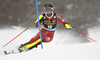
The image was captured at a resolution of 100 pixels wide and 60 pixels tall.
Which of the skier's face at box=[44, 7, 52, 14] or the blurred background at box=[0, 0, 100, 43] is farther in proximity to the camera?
the blurred background at box=[0, 0, 100, 43]

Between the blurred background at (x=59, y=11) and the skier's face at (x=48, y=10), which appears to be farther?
the blurred background at (x=59, y=11)

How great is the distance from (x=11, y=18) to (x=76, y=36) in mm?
2623

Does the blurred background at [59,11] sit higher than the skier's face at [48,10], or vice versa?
the skier's face at [48,10]

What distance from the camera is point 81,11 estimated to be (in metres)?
A: 5.21

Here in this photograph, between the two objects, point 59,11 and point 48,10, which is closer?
point 48,10

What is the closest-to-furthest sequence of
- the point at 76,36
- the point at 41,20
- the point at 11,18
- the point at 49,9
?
the point at 49,9, the point at 41,20, the point at 76,36, the point at 11,18

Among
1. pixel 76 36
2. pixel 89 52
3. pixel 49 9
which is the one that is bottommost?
pixel 76 36

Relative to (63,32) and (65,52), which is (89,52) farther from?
(63,32)

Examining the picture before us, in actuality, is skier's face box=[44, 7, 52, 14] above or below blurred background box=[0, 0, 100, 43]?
above

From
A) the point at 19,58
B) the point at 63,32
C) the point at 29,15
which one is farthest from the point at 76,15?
the point at 19,58

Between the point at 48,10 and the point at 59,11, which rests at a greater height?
the point at 48,10

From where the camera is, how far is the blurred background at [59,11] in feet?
16.2

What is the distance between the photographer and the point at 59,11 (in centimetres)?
510

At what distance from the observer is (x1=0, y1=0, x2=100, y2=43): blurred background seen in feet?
16.2
